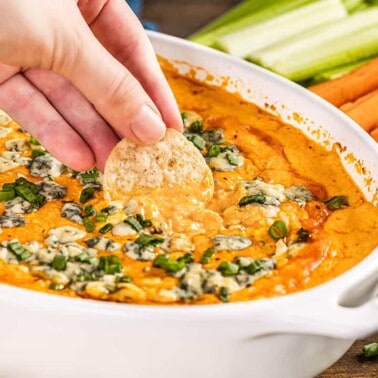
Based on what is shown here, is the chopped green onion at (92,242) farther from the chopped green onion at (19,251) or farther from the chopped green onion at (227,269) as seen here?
the chopped green onion at (227,269)

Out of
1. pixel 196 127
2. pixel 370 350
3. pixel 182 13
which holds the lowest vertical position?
pixel 182 13

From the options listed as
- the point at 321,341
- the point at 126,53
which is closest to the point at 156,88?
the point at 126,53

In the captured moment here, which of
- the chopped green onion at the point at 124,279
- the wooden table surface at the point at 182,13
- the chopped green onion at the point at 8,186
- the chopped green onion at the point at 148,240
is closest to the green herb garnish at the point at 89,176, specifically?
the chopped green onion at the point at 8,186

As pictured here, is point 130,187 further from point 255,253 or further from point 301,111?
point 301,111

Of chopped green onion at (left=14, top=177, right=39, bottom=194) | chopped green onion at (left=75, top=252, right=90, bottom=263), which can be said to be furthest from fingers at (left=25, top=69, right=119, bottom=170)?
chopped green onion at (left=75, top=252, right=90, bottom=263)

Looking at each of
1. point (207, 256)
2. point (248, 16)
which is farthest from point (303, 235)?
point (248, 16)

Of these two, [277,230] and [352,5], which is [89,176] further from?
[352,5]

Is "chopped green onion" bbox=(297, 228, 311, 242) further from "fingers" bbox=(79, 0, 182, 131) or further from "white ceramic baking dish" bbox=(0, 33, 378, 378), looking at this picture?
"fingers" bbox=(79, 0, 182, 131)
